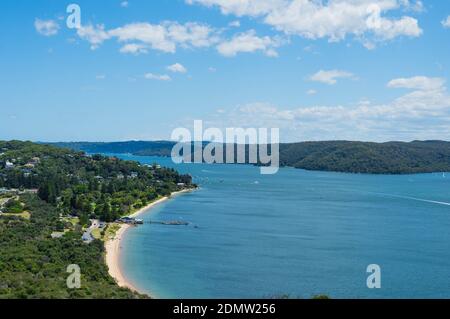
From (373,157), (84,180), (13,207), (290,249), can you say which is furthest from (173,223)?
(373,157)

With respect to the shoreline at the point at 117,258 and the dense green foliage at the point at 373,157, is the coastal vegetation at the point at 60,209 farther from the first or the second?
the dense green foliage at the point at 373,157

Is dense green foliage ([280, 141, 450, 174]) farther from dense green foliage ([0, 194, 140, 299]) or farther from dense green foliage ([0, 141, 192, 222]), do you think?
dense green foliage ([0, 194, 140, 299])

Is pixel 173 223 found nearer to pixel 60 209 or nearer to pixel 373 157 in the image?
pixel 60 209

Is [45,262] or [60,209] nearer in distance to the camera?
[45,262]

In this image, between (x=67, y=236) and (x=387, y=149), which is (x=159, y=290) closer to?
(x=67, y=236)

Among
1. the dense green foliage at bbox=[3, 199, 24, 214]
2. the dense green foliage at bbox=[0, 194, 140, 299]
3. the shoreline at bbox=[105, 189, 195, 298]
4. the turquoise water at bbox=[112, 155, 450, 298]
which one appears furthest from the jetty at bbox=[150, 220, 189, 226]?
the dense green foliage at bbox=[3, 199, 24, 214]

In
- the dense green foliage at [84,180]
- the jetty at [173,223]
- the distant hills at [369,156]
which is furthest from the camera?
the distant hills at [369,156]

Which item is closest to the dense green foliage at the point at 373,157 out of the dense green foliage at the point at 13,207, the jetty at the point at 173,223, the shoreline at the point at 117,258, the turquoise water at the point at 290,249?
the turquoise water at the point at 290,249
